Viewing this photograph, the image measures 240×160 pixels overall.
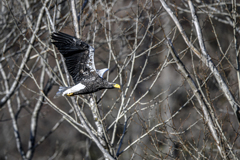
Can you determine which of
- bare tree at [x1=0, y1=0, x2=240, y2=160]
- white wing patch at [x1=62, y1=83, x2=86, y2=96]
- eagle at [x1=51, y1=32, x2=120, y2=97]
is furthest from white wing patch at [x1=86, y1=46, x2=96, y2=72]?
bare tree at [x1=0, y1=0, x2=240, y2=160]

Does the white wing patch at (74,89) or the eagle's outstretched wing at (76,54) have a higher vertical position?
the eagle's outstretched wing at (76,54)

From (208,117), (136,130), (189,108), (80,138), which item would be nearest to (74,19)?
(208,117)

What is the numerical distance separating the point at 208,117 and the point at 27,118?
41.2 ft

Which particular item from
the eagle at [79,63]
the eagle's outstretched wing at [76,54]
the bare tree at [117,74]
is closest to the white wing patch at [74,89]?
the eagle at [79,63]

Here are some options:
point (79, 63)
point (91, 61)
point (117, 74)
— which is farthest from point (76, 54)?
point (117, 74)

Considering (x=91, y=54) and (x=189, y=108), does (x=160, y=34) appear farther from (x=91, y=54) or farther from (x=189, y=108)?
(x=91, y=54)

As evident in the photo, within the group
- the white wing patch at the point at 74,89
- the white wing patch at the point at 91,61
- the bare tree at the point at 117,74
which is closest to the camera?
the white wing patch at the point at 74,89

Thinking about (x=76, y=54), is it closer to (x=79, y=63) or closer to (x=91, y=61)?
(x=79, y=63)

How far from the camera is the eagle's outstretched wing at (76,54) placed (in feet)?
10.7

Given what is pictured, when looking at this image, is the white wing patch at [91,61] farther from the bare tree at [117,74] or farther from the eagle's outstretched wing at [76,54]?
the bare tree at [117,74]

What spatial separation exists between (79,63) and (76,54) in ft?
0.42

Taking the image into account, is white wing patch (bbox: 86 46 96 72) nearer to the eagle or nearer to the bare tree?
the eagle

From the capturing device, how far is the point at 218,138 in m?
3.31

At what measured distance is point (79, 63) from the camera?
341cm
